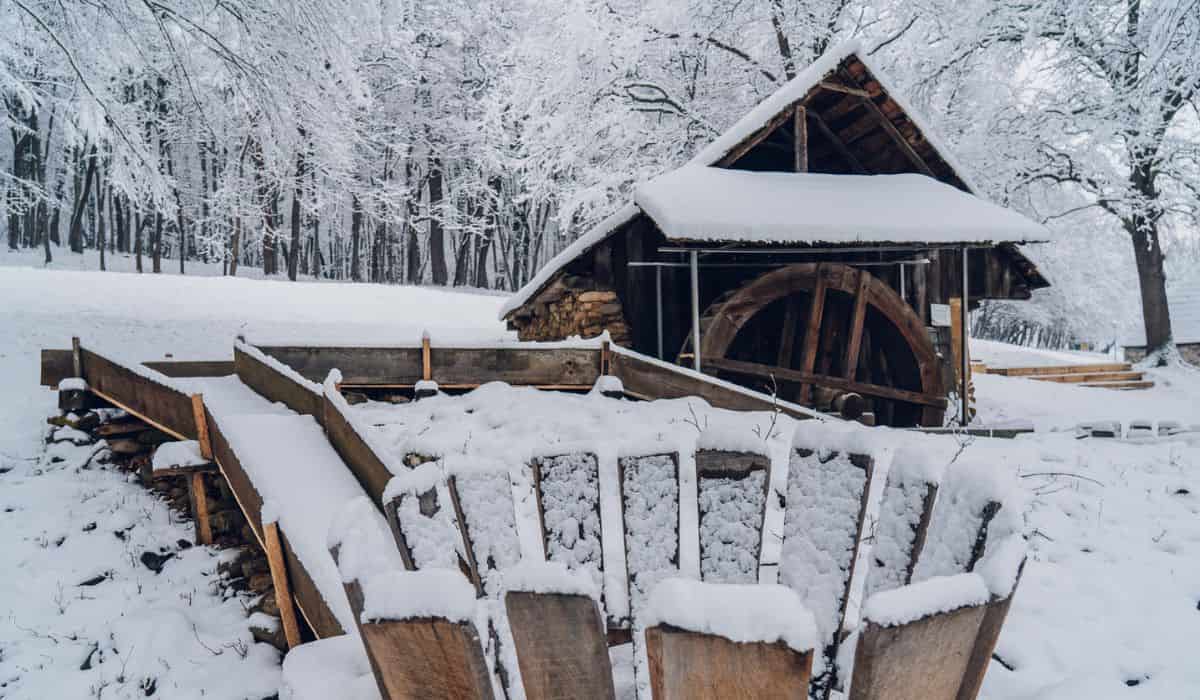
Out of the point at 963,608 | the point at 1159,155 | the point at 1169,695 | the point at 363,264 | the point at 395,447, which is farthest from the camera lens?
the point at 363,264

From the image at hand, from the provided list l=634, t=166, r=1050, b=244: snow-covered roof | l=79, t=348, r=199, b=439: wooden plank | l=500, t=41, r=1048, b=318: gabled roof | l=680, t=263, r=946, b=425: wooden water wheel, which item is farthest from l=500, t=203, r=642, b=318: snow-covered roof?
l=79, t=348, r=199, b=439: wooden plank

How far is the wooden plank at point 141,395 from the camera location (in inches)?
208

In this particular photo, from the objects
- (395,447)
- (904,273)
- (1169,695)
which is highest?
(904,273)

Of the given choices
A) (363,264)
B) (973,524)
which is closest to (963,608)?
(973,524)

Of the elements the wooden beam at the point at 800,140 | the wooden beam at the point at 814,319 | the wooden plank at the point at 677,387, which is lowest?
the wooden plank at the point at 677,387

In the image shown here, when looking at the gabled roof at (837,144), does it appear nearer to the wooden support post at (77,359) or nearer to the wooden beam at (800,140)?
the wooden beam at (800,140)

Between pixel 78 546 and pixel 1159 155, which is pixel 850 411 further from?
pixel 1159 155

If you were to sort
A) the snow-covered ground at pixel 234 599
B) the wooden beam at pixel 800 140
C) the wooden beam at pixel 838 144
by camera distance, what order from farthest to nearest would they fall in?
the wooden beam at pixel 838 144 → the wooden beam at pixel 800 140 → the snow-covered ground at pixel 234 599

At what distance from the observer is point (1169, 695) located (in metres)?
2.24

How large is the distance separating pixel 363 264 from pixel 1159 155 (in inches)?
1615

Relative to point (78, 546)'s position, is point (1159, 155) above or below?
above

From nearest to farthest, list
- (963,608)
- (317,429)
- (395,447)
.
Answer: (963,608) < (395,447) < (317,429)

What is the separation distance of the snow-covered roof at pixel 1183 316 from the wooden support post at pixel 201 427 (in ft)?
81.0

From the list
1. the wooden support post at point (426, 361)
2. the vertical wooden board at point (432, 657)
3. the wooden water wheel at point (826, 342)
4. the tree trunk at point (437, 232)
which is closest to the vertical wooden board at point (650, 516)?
the vertical wooden board at point (432, 657)
